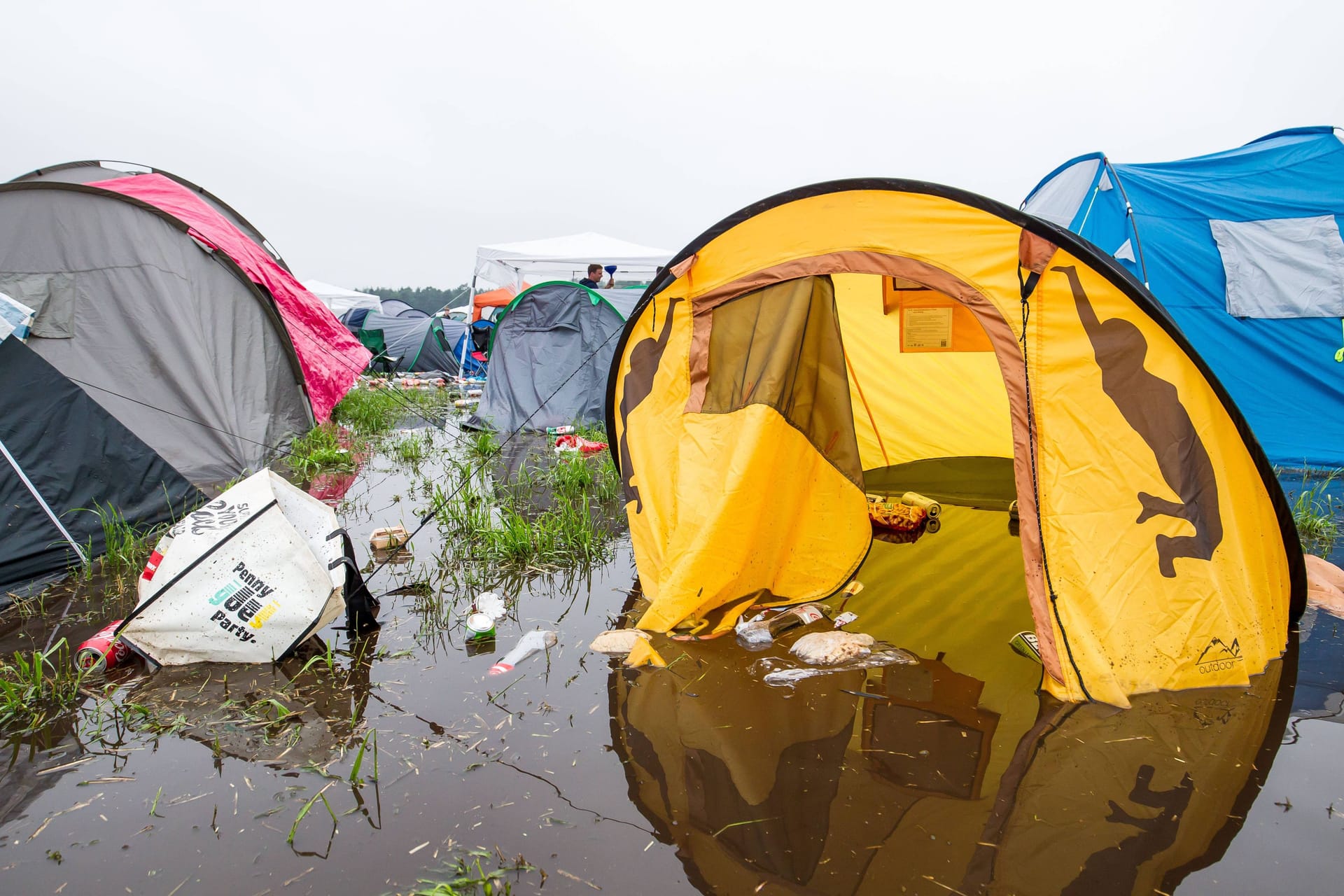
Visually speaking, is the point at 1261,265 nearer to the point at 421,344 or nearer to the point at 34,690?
the point at 34,690

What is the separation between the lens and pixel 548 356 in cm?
927

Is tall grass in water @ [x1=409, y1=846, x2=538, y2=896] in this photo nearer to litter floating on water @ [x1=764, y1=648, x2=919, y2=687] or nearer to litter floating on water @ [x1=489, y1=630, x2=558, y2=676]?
litter floating on water @ [x1=489, y1=630, x2=558, y2=676]

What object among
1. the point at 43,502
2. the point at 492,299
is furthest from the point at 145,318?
the point at 492,299

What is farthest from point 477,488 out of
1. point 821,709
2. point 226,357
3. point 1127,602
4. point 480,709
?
point 1127,602

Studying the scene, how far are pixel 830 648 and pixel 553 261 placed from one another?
37.3 ft

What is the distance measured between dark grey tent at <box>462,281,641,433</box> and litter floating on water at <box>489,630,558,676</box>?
19.1 feet

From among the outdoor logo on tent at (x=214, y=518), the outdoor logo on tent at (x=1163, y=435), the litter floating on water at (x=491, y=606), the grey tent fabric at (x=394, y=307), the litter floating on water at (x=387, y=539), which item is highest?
the grey tent fabric at (x=394, y=307)

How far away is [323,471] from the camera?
21.8 feet

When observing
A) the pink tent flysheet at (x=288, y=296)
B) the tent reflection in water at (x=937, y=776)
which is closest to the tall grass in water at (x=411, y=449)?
the pink tent flysheet at (x=288, y=296)

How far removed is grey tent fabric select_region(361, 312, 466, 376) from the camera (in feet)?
56.0

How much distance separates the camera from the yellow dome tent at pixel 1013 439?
2.74m

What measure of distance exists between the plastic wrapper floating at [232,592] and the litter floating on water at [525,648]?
0.75 metres

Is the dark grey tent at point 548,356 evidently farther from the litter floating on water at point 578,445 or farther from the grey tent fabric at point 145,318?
the grey tent fabric at point 145,318

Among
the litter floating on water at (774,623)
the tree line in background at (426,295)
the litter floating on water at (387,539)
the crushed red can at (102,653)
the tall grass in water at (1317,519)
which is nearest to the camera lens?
the crushed red can at (102,653)
